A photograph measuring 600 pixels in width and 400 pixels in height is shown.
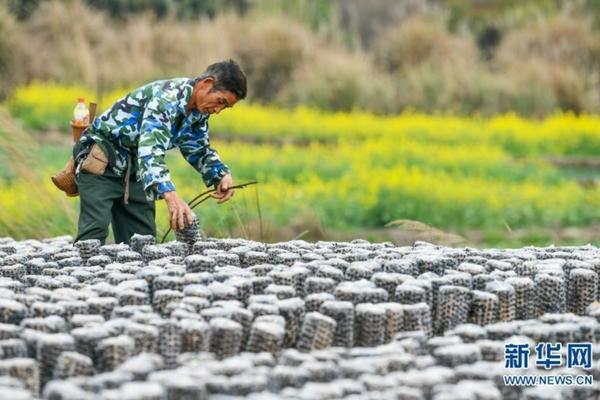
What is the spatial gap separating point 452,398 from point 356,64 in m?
16.0

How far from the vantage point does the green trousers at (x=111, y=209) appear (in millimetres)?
6336

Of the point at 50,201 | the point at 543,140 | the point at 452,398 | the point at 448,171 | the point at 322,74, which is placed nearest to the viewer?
the point at 452,398

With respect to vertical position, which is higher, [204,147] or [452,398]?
[204,147]

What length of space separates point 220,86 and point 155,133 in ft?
1.26

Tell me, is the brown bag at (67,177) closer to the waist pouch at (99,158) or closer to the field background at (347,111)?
the waist pouch at (99,158)

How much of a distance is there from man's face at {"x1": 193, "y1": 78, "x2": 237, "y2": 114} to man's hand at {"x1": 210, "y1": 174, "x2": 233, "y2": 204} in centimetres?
48

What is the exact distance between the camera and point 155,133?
5.93 meters

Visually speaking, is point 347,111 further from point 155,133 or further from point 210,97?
point 155,133

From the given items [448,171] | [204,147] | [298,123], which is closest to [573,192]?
[448,171]

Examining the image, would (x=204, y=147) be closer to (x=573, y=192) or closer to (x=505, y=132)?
(x=573, y=192)

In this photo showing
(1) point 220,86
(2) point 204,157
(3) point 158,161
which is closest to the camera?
(3) point 158,161

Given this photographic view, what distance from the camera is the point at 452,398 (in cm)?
365

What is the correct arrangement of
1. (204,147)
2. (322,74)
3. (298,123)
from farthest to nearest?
(322,74)
(298,123)
(204,147)

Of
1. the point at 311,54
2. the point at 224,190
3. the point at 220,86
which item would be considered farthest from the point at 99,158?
the point at 311,54
